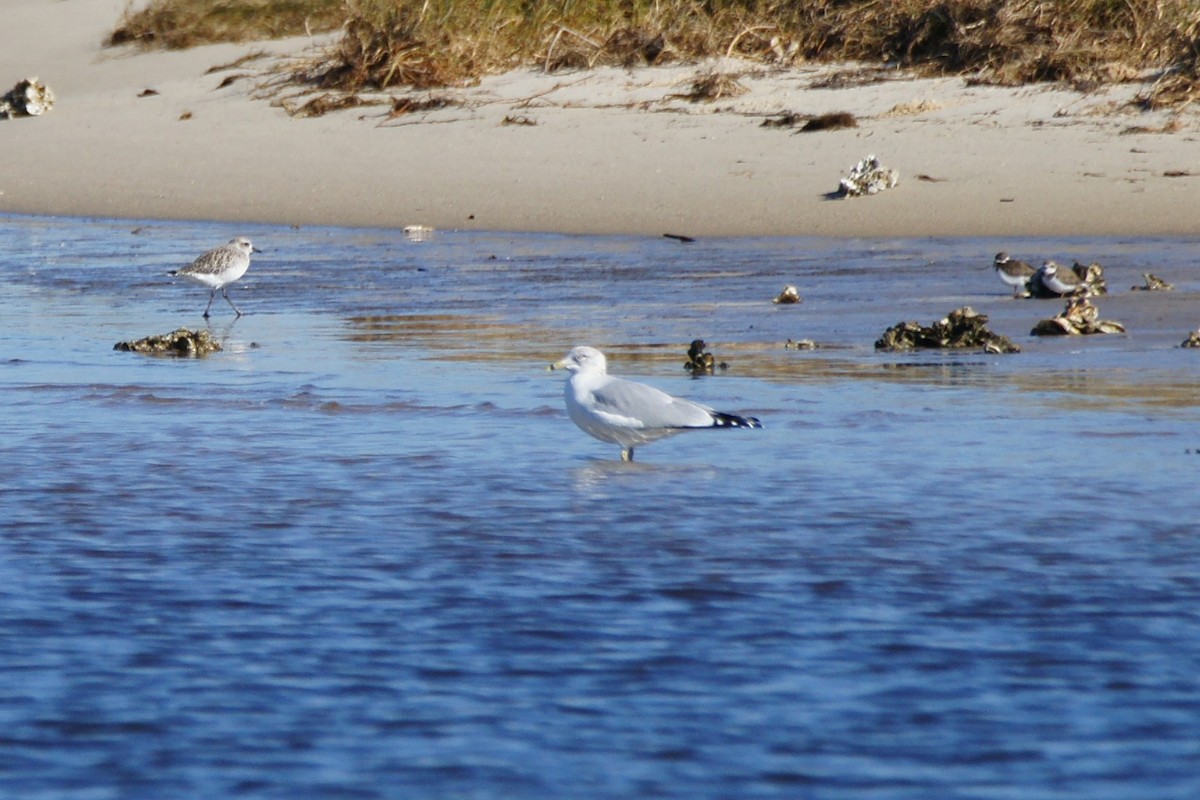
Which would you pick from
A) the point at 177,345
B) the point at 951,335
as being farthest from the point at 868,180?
the point at 177,345

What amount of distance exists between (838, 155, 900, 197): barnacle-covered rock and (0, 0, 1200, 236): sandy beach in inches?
4.0

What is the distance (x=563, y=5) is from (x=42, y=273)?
7.78 m

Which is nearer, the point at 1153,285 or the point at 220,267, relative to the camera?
the point at 1153,285

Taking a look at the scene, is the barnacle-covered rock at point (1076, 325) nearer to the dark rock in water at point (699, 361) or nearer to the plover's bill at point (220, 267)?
the dark rock in water at point (699, 361)

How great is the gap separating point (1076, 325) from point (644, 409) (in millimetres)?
3290

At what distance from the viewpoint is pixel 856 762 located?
367 cm

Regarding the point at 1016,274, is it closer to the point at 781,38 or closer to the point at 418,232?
the point at 418,232

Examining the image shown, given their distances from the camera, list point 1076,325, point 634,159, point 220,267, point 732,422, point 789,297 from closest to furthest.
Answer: point 732,422
point 1076,325
point 789,297
point 220,267
point 634,159

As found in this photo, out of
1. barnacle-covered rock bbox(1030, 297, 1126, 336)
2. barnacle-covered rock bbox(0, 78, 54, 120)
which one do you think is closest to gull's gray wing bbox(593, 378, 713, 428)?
barnacle-covered rock bbox(1030, 297, 1126, 336)

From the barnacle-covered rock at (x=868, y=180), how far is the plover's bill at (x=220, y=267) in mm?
4660

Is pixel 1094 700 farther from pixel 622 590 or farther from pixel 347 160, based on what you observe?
pixel 347 160

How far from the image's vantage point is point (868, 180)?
14.2 m

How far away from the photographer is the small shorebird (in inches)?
416

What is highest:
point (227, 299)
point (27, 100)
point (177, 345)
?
point (27, 100)
